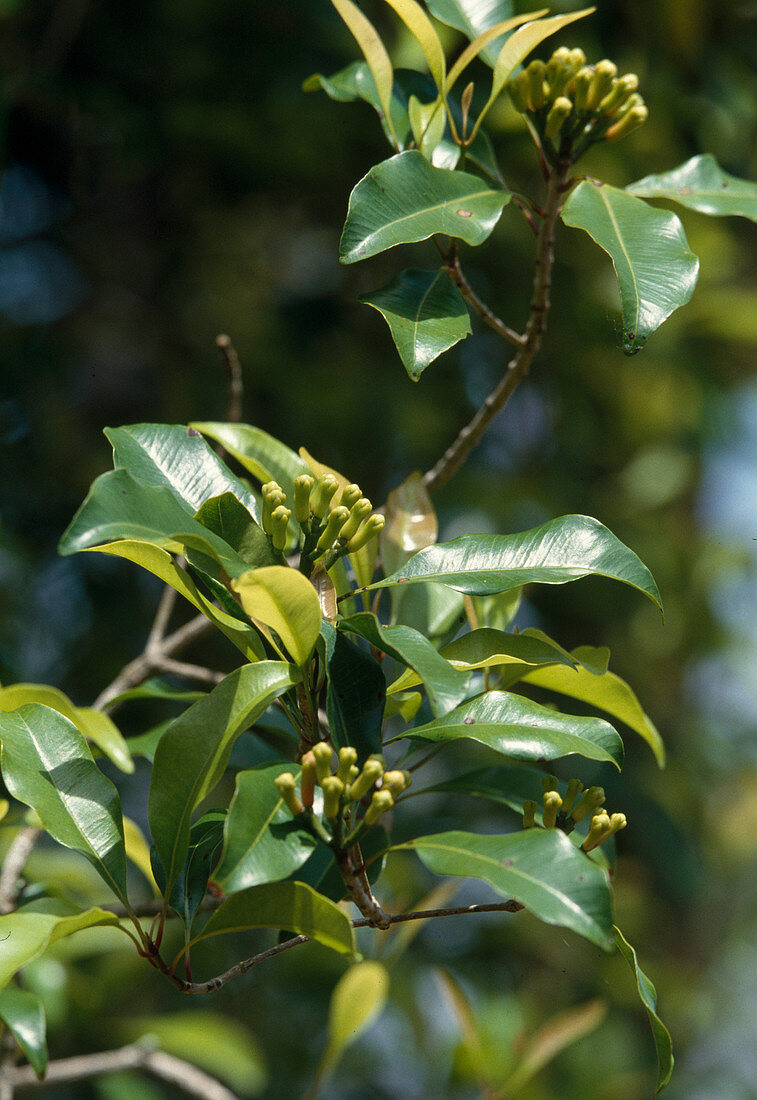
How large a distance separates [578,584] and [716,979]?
1.72 m

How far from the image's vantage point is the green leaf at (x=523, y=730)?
1.88 feet

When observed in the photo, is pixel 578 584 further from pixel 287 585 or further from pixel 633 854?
pixel 287 585

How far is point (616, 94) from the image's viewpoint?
0.76 meters

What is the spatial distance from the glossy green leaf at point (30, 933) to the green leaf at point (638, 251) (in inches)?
19.5

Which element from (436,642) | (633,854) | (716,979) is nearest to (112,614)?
(436,642)

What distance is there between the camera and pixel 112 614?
6.48 ft

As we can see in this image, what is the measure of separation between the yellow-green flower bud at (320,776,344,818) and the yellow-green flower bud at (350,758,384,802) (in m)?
0.01

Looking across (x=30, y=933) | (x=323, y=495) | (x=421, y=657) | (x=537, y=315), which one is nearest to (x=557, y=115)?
(x=537, y=315)

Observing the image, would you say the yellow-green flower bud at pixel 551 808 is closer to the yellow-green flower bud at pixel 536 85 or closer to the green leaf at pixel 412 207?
the green leaf at pixel 412 207

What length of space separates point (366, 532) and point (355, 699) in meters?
0.11

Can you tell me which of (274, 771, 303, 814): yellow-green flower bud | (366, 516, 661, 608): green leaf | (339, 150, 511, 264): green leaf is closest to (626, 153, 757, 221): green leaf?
(339, 150, 511, 264): green leaf

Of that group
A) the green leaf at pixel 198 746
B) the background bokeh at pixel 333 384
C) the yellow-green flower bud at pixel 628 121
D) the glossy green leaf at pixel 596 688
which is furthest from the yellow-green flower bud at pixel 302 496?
the background bokeh at pixel 333 384

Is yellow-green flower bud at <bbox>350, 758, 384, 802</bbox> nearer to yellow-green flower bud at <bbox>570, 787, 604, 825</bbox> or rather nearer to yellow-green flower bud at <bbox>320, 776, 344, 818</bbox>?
yellow-green flower bud at <bbox>320, 776, 344, 818</bbox>

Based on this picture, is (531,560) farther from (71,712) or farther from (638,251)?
(71,712)
